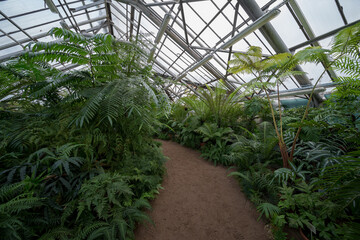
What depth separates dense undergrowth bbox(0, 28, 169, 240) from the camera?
3.65ft

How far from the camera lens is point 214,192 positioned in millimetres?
2086

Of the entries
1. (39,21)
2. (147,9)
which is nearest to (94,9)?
(39,21)

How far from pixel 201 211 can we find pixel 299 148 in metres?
1.69

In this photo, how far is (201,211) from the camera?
1.75 metres

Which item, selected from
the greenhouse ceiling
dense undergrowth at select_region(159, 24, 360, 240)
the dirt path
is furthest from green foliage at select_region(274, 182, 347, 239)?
the greenhouse ceiling

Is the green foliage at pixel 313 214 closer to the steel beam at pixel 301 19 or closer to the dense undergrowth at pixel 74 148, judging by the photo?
the dense undergrowth at pixel 74 148

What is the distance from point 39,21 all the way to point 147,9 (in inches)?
185

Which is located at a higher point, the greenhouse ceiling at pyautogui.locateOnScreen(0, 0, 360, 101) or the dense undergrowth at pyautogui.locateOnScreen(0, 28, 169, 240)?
the greenhouse ceiling at pyautogui.locateOnScreen(0, 0, 360, 101)

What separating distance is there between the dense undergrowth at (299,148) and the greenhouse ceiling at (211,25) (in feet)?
3.95

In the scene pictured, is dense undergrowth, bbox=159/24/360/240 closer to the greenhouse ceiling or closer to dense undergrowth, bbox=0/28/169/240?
the greenhouse ceiling

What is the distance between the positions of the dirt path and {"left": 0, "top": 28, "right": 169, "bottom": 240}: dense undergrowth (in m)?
0.22

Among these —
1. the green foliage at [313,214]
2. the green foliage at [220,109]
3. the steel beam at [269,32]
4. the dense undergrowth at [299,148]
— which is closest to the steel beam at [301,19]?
the steel beam at [269,32]

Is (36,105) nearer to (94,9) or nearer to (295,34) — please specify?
(295,34)

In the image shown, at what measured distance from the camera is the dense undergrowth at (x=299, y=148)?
50.3 inches
